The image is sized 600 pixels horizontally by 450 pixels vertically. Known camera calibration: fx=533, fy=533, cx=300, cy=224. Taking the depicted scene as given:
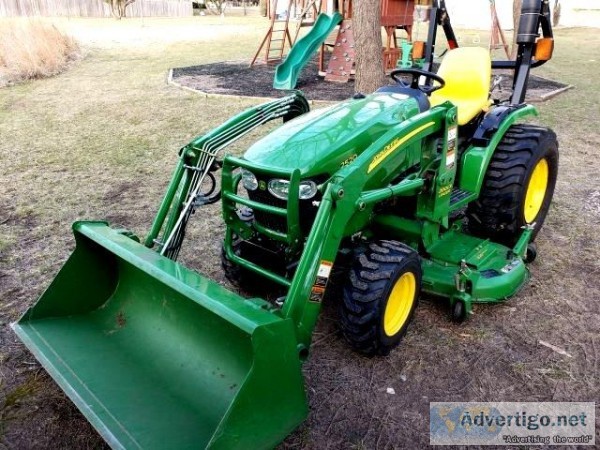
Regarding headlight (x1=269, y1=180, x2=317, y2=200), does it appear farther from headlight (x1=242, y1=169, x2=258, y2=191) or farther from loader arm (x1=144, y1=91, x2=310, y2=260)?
loader arm (x1=144, y1=91, x2=310, y2=260)

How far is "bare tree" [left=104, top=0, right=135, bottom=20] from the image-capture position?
98.7 ft

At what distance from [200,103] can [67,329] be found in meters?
6.48

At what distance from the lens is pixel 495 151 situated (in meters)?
3.70

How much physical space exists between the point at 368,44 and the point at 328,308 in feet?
17.3

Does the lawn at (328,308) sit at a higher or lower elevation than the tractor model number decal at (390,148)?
lower

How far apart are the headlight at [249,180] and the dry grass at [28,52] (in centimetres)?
1029

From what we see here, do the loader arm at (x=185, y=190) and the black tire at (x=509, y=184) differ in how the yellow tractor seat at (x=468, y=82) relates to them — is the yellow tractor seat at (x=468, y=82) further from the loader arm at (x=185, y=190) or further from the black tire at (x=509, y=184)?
the loader arm at (x=185, y=190)

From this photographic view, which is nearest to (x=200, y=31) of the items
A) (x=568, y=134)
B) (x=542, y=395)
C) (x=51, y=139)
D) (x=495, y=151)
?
(x=51, y=139)

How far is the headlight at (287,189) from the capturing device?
8.80ft

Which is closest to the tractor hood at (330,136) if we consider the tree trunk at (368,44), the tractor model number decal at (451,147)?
the tractor model number decal at (451,147)

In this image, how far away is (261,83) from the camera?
33.5 feet

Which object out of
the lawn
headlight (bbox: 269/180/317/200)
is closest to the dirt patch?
the lawn

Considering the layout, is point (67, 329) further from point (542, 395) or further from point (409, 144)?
point (542, 395)

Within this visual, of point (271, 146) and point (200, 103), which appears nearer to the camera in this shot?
point (271, 146)
